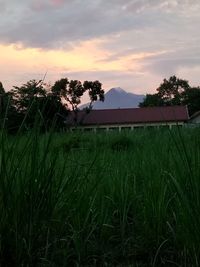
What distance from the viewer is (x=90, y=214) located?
2.81 meters

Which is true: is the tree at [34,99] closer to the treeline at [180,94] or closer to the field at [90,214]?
the field at [90,214]

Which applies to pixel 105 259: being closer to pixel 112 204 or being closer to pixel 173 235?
pixel 173 235

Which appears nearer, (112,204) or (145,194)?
(145,194)

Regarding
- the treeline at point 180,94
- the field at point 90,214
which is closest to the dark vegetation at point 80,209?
the field at point 90,214

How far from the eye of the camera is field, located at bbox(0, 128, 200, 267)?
90.6 inches

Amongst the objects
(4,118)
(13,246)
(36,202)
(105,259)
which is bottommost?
(105,259)

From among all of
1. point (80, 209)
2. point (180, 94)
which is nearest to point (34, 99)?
point (80, 209)

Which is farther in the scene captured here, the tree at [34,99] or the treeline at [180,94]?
the treeline at [180,94]

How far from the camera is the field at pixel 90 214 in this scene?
230 centimetres

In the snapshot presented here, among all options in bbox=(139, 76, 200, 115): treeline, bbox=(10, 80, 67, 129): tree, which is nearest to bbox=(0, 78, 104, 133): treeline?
bbox=(10, 80, 67, 129): tree

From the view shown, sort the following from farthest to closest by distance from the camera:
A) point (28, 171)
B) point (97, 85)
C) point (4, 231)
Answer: point (97, 85) → point (28, 171) → point (4, 231)

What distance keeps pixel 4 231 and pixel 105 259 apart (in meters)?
0.60

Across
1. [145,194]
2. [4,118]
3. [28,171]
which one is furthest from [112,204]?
[4,118]

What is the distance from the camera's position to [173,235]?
8.52 feet
